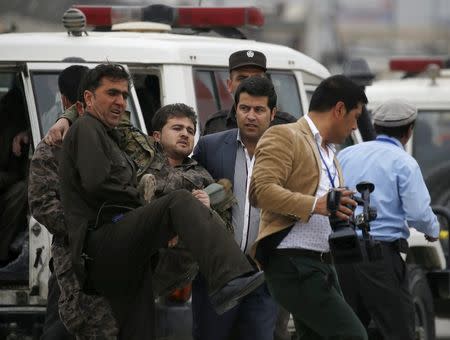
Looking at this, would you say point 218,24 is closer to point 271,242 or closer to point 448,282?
point 448,282

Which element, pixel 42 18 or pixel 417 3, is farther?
pixel 417 3

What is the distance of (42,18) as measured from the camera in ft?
91.5

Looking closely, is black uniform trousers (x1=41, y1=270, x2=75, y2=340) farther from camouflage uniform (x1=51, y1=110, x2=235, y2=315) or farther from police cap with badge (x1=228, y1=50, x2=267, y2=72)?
police cap with badge (x1=228, y1=50, x2=267, y2=72)

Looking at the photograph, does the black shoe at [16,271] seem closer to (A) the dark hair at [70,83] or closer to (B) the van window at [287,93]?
(A) the dark hair at [70,83]

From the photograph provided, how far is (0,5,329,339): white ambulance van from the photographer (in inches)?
321

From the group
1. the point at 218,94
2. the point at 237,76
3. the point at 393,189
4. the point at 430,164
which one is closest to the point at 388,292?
the point at 393,189

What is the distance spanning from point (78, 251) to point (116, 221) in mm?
200

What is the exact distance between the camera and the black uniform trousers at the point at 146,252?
6.27 m

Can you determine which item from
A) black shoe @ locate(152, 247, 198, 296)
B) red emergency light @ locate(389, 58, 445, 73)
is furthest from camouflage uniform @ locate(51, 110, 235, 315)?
red emergency light @ locate(389, 58, 445, 73)

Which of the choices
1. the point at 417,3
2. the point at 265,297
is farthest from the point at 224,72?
the point at 417,3

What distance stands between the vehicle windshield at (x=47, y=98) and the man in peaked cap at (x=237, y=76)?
0.46 metres

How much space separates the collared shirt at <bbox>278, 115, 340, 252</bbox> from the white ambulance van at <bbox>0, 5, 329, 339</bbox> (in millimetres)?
1337

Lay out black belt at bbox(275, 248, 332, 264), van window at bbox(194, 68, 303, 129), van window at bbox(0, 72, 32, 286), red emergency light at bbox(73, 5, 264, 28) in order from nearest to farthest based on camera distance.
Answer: black belt at bbox(275, 248, 332, 264)
van window at bbox(0, 72, 32, 286)
van window at bbox(194, 68, 303, 129)
red emergency light at bbox(73, 5, 264, 28)

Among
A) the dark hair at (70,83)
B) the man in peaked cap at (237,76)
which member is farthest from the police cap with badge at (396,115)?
the dark hair at (70,83)
